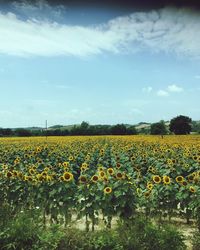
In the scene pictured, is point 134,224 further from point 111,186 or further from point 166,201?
point 166,201

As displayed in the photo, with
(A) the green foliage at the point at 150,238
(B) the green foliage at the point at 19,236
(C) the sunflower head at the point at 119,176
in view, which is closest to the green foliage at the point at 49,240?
(B) the green foliage at the point at 19,236

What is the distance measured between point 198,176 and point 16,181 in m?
3.50

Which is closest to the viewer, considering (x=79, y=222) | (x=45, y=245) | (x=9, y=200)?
(x=45, y=245)

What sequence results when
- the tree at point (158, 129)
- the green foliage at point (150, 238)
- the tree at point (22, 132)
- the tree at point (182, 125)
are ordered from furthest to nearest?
the tree at point (22, 132), the tree at point (182, 125), the tree at point (158, 129), the green foliage at point (150, 238)

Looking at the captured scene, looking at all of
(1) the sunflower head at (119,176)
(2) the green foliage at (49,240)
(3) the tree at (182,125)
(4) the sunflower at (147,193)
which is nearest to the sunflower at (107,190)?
(1) the sunflower head at (119,176)

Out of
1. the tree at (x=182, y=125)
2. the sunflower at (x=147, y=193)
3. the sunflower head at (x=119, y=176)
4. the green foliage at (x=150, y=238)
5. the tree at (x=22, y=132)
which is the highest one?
the tree at (x=182, y=125)

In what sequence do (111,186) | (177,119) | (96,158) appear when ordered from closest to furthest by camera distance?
(111,186) < (96,158) < (177,119)

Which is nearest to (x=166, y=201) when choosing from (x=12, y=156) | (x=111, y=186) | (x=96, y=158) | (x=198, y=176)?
(x=198, y=176)

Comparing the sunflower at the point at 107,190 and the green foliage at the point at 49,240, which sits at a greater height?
the sunflower at the point at 107,190

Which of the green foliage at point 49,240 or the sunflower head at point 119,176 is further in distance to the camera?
the sunflower head at point 119,176

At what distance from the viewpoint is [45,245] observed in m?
→ 5.39

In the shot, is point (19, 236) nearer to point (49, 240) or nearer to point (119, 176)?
point (49, 240)

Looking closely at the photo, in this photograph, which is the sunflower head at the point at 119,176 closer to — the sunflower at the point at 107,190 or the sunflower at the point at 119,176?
the sunflower at the point at 119,176

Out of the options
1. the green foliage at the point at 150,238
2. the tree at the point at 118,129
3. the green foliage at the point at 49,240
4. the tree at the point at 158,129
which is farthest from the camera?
the tree at the point at 118,129
